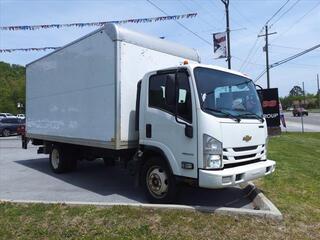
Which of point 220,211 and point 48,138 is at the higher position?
point 48,138

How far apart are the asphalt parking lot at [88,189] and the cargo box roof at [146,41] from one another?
295 cm

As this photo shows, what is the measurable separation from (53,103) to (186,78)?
5422 mm

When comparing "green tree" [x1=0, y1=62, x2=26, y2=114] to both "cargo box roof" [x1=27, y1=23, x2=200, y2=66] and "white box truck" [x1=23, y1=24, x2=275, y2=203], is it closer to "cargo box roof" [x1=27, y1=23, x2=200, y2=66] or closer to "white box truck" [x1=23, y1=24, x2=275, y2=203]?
"white box truck" [x1=23, y1=24, x2=275, y2=203]

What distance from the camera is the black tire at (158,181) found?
760 cm

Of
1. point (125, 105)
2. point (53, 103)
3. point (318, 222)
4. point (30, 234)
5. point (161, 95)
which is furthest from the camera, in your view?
point (53, 103)

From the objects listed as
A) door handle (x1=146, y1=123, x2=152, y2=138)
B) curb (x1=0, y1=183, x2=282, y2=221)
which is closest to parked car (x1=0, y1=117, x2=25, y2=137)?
curb (x1=0, y1=183, x2=282, y2=221)

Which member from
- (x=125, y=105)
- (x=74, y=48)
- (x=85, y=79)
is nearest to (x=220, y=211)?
(x=125, y=105)

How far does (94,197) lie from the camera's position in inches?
345

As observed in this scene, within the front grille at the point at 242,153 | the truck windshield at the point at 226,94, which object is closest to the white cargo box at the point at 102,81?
the truck windshield at the point at 226,94

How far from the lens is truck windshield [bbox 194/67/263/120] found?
7.18m

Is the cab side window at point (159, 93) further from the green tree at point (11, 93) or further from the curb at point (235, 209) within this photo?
the green tree at point (11, 93)

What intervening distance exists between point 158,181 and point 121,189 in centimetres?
192

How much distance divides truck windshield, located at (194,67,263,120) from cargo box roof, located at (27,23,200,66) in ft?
5.85

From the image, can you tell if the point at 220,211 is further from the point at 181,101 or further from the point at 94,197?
the point at 94,197
